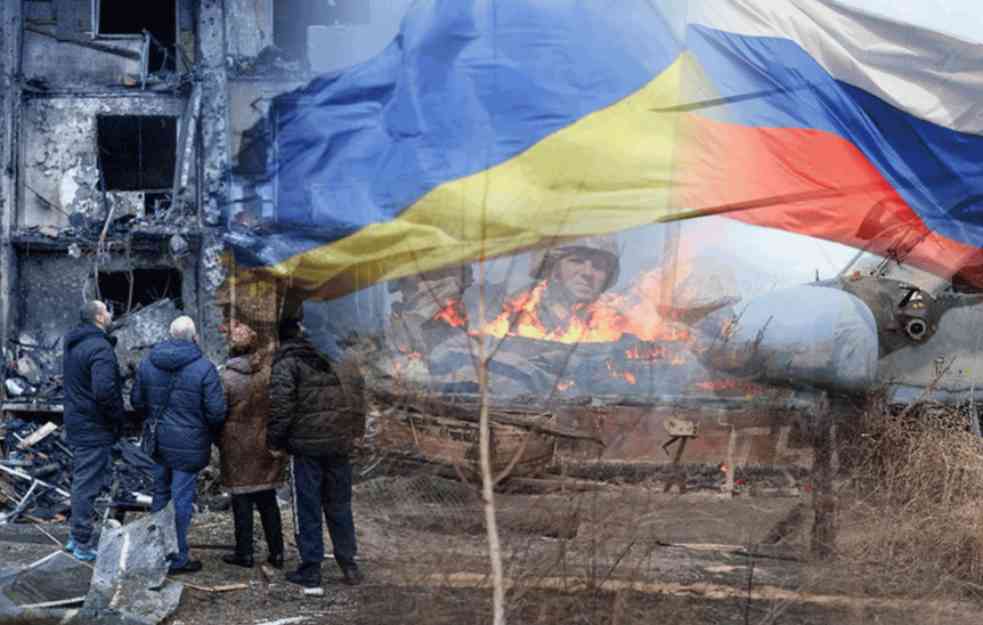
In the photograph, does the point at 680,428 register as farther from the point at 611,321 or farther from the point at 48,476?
the point at 48,476

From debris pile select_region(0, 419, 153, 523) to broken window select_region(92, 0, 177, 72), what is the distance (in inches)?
403

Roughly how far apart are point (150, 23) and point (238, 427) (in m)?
16.2

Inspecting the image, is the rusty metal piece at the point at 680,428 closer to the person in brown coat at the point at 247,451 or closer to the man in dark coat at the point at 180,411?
the person in brown coat at the point at 247,451

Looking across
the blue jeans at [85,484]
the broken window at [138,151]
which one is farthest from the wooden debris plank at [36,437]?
the broken window at [138,151]

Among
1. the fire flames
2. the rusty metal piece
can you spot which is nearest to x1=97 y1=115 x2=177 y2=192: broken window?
the fire flames

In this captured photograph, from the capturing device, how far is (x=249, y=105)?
21.6 meters

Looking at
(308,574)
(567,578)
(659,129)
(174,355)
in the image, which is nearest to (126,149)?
(659,129)

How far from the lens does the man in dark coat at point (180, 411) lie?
26.2ft

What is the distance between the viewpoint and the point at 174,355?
8000mm

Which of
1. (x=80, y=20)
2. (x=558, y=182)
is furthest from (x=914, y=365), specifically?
(x=80, y=20)

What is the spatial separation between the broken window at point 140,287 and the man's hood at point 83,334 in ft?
43.6

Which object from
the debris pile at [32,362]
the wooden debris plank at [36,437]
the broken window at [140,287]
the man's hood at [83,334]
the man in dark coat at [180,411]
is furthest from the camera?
the broken window at [140,287]

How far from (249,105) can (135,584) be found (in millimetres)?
15760

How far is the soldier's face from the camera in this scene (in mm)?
17906
